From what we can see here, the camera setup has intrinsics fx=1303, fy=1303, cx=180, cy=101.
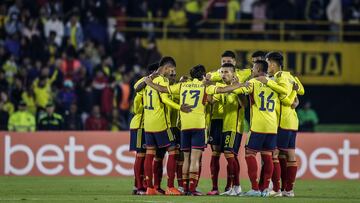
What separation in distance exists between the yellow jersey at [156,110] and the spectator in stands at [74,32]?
1241 cm

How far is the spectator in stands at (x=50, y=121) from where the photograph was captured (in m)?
31.8

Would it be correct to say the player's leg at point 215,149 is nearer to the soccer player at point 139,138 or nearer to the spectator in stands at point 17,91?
the soccer player at point 139,138

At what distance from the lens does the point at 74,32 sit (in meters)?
35.9

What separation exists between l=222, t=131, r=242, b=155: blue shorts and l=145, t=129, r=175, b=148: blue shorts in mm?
944

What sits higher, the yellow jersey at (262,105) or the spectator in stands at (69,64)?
the spectator in stands at (69,64)

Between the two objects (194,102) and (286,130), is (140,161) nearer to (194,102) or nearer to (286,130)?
(194,102)

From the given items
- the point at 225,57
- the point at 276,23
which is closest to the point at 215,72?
the point at 225,57

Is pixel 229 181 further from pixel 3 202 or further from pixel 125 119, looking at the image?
pixel 125 119

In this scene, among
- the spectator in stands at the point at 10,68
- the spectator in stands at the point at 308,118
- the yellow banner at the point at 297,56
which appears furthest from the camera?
the yellow banner at the point at 297,56

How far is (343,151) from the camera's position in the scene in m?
31.5

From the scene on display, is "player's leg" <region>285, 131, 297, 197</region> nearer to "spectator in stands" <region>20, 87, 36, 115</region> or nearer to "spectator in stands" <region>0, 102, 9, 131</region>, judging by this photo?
"spectator in stands" <region>0, 102, 9, 131</region>

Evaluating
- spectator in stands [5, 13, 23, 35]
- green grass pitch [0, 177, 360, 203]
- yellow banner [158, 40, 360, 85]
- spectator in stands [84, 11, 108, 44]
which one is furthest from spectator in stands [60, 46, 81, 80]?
green grass pitch [0, 177, 360, 203]

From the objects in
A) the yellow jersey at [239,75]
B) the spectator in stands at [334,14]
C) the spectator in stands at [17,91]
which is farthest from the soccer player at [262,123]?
the spectator in stands at [334,14]

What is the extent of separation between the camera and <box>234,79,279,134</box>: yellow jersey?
74.7 feet
